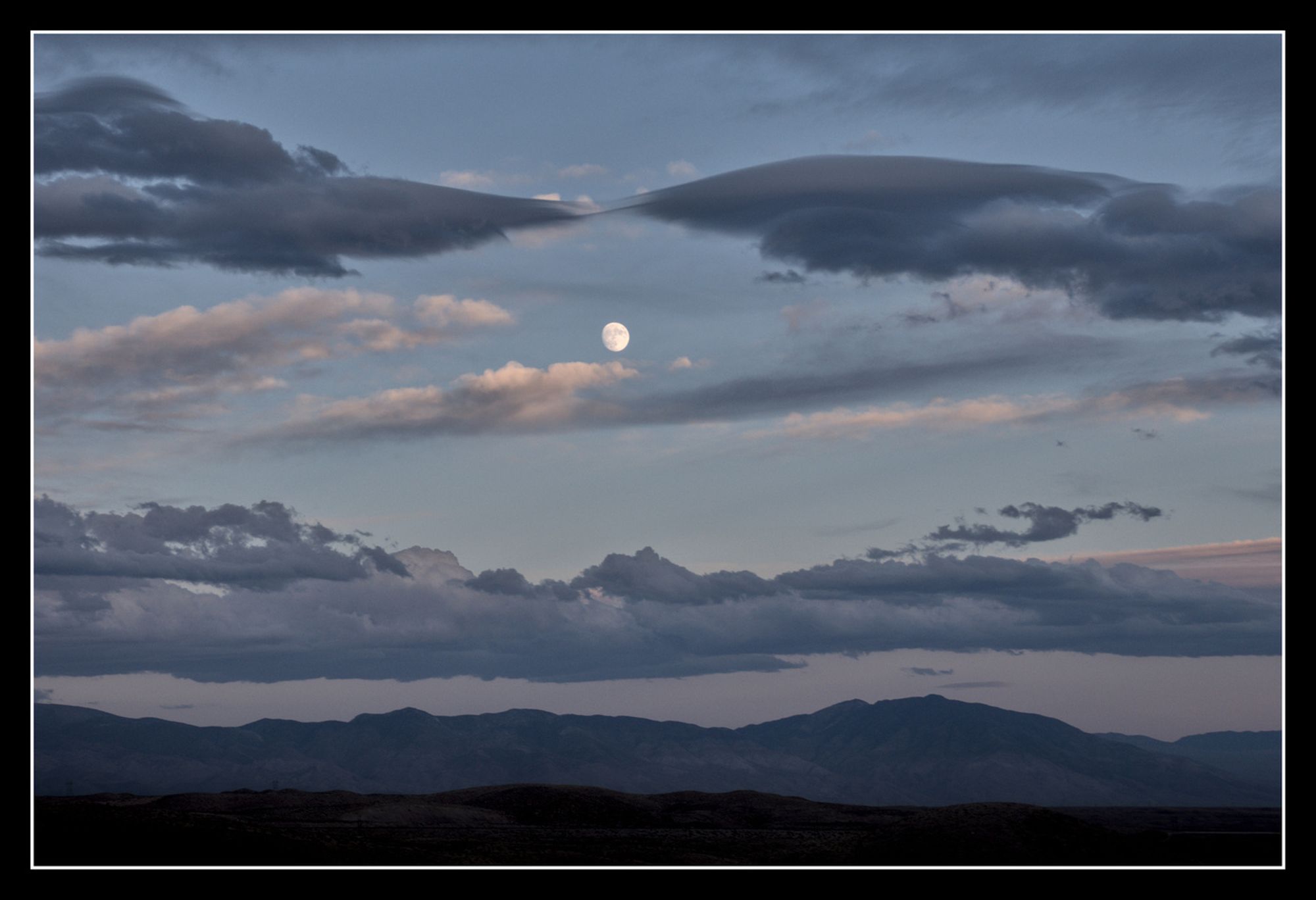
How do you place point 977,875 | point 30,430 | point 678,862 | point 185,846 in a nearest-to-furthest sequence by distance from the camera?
1. point 30,430
2. point 977,875
3. point 185,846
4. point 678,862

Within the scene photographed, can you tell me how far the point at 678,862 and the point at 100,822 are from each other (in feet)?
177

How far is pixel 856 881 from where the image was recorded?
78000 millimetres

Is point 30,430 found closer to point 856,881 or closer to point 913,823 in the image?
point 856,881

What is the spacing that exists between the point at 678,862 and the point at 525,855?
15.4 metres

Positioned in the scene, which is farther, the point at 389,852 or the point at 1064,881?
the point at 389,852

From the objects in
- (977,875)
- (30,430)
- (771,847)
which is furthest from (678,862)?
(30,430)

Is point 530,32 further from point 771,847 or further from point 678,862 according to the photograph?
point 771,847
